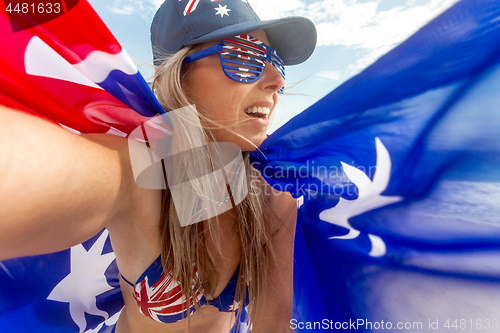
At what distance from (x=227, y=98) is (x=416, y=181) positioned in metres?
0.74

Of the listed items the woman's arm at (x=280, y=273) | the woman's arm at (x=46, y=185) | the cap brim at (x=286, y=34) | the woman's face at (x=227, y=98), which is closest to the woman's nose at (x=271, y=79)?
the woman's face at (x=227, y=98)

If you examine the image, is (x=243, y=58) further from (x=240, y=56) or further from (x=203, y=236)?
(x=203, y=236)

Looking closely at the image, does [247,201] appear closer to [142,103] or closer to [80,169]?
[142,103]

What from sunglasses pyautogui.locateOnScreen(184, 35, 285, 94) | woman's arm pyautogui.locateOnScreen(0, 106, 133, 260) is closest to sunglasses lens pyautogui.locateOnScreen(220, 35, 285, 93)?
sunglasses pyautogui.locateOnScreen(184, 35, 285, 94)

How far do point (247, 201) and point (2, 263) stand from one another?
1237 mm

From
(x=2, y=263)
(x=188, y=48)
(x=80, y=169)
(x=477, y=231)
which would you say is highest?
(x=188, y=48)

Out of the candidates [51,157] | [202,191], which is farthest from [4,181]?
[202,191]

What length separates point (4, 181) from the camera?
0.39 m

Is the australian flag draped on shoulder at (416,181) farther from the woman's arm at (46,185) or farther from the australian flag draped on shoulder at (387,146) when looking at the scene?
the woman's arm at (46,185)

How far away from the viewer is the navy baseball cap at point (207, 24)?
1.02 m

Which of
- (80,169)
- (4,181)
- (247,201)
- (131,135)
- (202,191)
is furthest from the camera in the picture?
(247,201)

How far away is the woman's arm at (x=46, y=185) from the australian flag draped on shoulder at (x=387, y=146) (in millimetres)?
214

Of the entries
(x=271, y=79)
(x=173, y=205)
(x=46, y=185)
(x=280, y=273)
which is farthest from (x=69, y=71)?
(x=280, y=273)

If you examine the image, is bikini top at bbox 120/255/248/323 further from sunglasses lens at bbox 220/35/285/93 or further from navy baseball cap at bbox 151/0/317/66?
navy baseball cap at bbox 151/0/317/66
